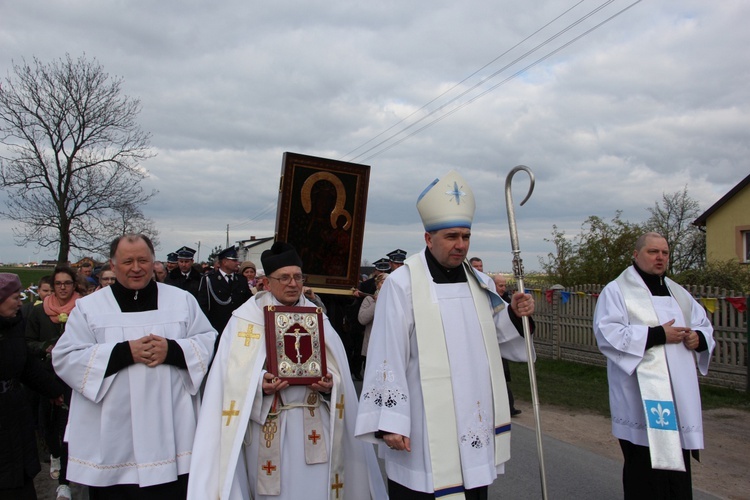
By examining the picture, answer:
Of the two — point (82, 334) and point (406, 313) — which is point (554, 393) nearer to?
point (406, 313)

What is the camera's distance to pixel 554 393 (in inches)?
417

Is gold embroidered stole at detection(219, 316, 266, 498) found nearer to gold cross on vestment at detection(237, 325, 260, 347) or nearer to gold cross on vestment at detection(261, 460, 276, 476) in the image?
gold cross on vestment at detection(237, 325, 260, 347)

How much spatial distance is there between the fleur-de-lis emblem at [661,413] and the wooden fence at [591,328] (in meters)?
6.37

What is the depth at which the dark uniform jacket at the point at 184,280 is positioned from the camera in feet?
32.2

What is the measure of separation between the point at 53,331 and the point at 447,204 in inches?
186

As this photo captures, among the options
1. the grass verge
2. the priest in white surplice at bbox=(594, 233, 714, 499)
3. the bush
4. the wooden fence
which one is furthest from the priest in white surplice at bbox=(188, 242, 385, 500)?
the bush

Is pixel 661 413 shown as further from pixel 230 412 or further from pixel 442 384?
pixel 230 412

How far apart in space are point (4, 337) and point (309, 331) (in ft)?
6.80

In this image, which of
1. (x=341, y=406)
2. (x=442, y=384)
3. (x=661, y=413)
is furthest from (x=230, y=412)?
(x=661, y=413)

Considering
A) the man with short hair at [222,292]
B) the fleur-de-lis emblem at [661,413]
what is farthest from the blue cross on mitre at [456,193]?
the man with short hair at [222,292]

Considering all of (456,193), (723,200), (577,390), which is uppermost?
(723,200)

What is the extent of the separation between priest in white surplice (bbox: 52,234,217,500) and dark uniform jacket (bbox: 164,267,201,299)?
5850 millimetres

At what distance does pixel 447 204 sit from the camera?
3.63 meters

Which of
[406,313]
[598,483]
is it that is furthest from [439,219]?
[598,483]
